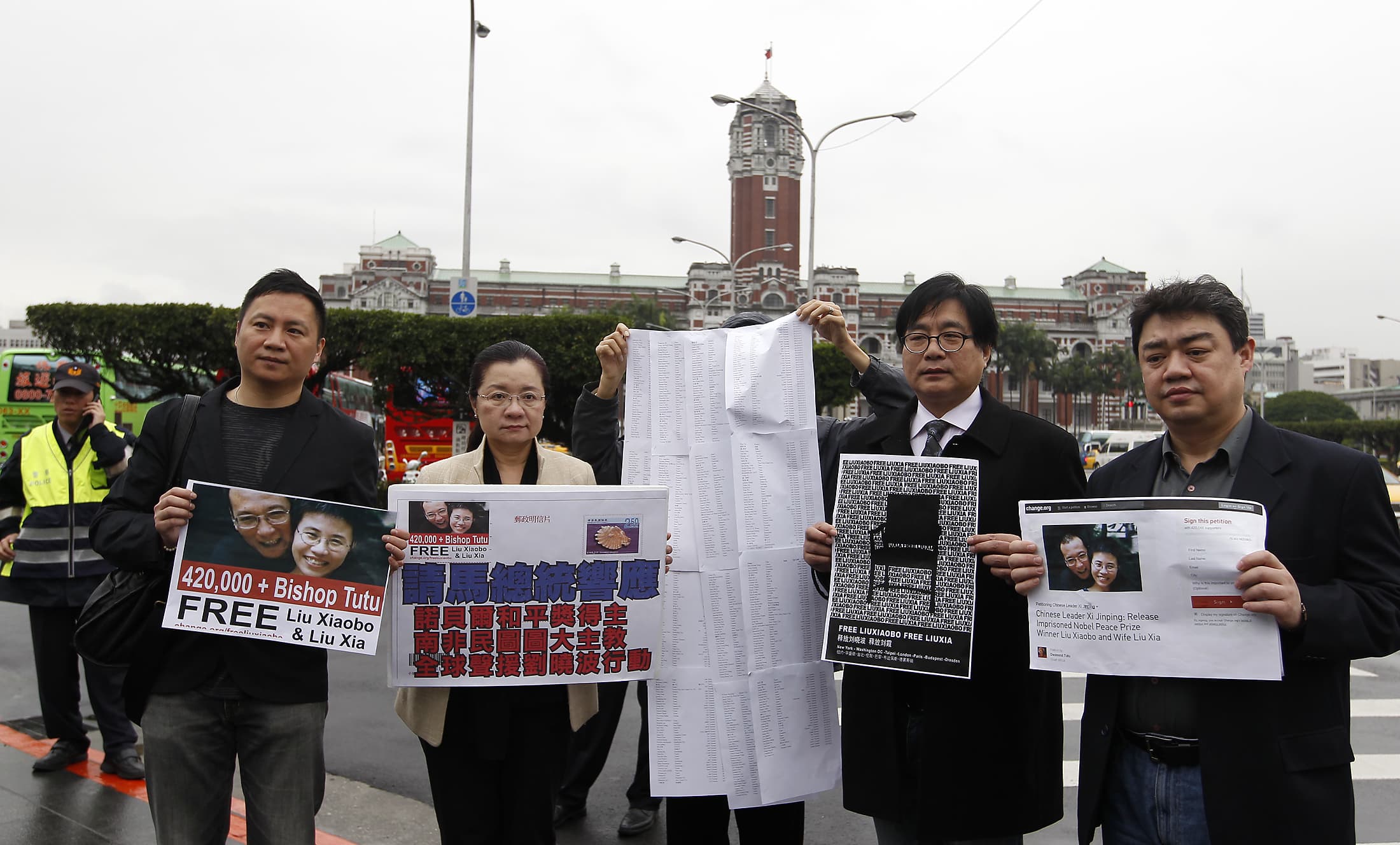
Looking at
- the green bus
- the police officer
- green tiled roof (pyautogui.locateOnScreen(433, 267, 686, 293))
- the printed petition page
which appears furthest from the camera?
green tiled roof (pyautogui.locateOnScreen(433, 267, 686, 293))

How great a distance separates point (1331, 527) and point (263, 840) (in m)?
2.83

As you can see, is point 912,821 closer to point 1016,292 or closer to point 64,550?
point 64,550

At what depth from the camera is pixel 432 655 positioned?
2.69 meters

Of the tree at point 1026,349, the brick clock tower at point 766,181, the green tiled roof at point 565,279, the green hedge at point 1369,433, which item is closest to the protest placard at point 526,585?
the green hedge at point 1369,433

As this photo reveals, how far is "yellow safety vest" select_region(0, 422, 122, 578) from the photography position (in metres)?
4.96

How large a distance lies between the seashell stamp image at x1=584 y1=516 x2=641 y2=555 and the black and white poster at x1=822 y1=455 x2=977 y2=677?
0.57 metres

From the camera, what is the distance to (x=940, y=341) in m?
2.66

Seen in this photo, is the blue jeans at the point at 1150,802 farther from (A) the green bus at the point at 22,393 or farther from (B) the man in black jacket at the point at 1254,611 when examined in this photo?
(A) the green bus at the point at 22,393

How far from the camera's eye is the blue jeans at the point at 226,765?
2535 millimetres

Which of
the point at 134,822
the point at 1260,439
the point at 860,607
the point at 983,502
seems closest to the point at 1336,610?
the point at 1260,439

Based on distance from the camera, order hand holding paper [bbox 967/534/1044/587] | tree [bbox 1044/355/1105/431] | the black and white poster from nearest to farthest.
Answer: hand holding paper [bbox 967/534/1044/587]
the black and white poster
tree [bbox 1044/355/1105/431]

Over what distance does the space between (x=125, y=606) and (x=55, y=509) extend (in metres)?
3.15

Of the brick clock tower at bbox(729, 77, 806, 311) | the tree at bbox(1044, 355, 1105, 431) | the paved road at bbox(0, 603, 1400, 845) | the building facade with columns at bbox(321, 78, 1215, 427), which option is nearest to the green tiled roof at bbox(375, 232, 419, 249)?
the building facade with columns at bbox(321, 78, 1215, 427)

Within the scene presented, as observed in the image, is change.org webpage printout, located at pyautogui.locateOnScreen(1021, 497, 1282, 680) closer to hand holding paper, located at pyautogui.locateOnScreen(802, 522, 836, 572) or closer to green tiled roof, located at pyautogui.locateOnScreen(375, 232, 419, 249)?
hand holding paper, located at pyautogui.locateOnScreen(802, 522, 836, 572)
